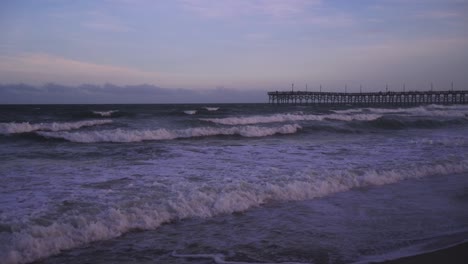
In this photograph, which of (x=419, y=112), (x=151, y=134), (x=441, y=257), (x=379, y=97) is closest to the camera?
(x=441, y=257)

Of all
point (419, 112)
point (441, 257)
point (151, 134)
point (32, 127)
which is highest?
point (419, 112)

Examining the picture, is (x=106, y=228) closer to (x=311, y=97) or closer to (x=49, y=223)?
(x=49, y=223)

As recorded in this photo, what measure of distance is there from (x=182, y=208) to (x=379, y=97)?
83027mm

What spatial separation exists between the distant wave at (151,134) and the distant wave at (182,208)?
10.9 metres

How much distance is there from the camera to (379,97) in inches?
3270

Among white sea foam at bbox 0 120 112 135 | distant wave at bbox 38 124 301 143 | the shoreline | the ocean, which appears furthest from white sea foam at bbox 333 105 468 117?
the shoreline

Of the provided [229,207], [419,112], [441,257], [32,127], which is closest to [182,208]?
[229,207]

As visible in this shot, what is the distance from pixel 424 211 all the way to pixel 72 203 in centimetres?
552

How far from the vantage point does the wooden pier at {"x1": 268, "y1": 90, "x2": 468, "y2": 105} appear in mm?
77250

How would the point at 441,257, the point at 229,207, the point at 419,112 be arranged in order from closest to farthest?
1. the point at 441,257
2. the point at 229,207
3. the point at 419,112

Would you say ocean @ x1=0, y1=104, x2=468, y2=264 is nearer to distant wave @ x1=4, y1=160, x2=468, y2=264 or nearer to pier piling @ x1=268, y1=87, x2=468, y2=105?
distant wave @ x1=4, y1=160, x2=468, y2=264

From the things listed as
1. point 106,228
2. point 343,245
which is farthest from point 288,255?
point 106,228

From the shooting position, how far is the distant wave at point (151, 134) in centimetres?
1775

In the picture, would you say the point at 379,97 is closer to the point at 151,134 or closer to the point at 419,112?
the point at 419,112
